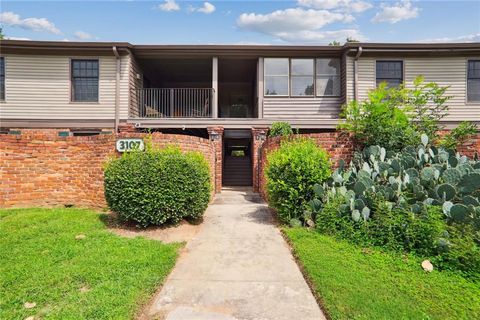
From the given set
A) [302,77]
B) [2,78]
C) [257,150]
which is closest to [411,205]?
[257,150]

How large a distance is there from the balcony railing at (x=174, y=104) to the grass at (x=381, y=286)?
967cm

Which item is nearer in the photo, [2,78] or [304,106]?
[2,78]

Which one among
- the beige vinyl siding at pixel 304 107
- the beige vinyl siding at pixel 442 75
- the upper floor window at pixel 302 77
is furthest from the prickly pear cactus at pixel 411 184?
the upper floor window at pixel 302 77

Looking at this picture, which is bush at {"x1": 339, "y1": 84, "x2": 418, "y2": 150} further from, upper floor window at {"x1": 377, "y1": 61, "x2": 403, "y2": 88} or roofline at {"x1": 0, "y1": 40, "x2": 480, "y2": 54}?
upper floor window at {"x1": 377, "y1": 61, "x2": 403, "y2": 88}

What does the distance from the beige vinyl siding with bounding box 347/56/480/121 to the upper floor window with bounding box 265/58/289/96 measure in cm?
261

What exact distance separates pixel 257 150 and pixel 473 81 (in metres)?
9.54

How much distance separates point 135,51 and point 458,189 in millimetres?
11511

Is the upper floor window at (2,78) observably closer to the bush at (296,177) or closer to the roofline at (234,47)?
the roofline at (234,47)

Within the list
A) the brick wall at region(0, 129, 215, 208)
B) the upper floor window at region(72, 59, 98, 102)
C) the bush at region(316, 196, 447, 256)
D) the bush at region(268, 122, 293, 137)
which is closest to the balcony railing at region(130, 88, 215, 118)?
the upper floor window at region(72, 59, 98, 102)

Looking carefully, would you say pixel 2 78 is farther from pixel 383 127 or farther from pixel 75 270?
pixel 383 127

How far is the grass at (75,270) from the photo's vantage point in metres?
2.69

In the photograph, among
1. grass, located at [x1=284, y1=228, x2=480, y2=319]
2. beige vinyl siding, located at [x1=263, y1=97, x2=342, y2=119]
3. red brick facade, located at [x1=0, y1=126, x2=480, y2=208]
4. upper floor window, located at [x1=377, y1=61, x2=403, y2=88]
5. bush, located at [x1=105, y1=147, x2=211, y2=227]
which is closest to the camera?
grass, located at [x1=284, y1=228, x2=480, y2=319]

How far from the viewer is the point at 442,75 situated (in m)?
11.2

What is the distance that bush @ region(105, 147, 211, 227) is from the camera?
5.12 m
